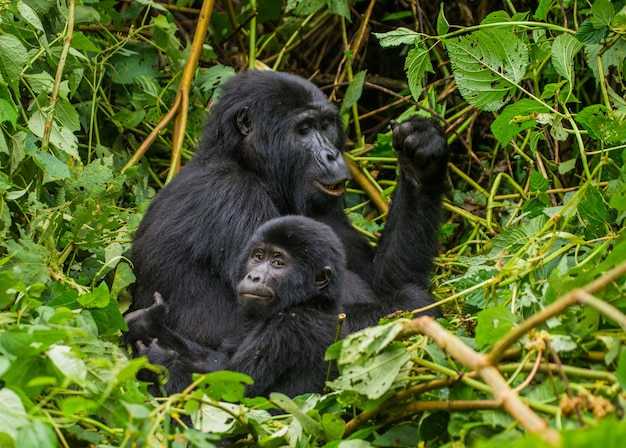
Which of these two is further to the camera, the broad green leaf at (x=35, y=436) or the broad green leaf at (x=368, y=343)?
the broad green leaf at (x=368, y=343)

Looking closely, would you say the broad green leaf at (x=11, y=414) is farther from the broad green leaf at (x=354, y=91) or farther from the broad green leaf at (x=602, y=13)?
the broad green leaf at (x=354, y=91)

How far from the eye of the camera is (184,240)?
13.4 feet

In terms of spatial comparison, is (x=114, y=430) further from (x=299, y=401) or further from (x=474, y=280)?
(x=474, y=280)

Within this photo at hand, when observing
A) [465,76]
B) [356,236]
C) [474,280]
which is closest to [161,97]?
[356,236]

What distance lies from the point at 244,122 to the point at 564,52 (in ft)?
5.03

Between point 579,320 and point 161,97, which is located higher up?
point 161,97

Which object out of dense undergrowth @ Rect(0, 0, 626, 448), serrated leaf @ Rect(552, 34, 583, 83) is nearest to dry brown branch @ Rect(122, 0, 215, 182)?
dense undergrowth @ Rect(0, 0, 626, 448)

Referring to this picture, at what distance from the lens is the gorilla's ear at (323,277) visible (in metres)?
3.72

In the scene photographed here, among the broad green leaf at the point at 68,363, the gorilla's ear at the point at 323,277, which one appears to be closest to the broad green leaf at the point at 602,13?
the gorilla's ear at the point at 323,277

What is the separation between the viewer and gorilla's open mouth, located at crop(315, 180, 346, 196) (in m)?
4.27

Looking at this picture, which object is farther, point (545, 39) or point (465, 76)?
point (545, 39)

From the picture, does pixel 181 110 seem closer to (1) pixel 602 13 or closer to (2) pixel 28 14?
(2) pixel 28 14

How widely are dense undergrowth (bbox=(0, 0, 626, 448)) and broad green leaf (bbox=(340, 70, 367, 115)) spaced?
1 centimetres

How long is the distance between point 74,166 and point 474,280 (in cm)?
202
